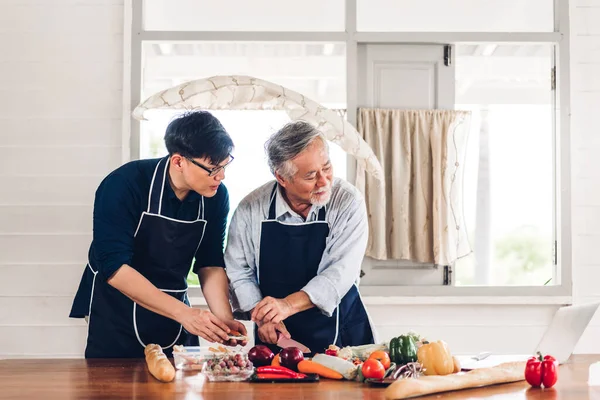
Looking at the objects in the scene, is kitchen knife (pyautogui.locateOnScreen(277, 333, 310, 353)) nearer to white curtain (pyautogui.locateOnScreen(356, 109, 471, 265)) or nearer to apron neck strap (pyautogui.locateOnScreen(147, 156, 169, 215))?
apron neck strap (pyautogui.locateOnScreen(147, 156, 169, 215))

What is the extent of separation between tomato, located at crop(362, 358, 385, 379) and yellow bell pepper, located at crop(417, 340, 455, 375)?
160mm

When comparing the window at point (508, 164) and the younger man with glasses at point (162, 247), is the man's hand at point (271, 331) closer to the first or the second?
the younger man with glasses at point (162, 247)

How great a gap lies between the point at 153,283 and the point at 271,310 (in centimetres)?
54

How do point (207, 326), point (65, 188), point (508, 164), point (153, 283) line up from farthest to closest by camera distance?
1. point (508, 164)
2. point (65, 188)
3. point (153, 283)
4. point (207, 326)

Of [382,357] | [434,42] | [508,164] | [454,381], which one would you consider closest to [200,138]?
[382,357]

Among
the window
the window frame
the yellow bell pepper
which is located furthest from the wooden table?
the window

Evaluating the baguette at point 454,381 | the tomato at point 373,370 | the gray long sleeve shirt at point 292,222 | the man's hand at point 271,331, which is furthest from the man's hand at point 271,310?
the baguette at point 454,381

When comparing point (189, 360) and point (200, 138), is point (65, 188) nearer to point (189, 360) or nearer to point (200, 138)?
point (200, 138)

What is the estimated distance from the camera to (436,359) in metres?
2.30

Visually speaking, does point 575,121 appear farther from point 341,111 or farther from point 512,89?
point 341,111

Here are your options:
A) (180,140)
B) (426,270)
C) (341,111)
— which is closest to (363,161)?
(341,111)

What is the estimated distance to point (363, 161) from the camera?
13.1ft

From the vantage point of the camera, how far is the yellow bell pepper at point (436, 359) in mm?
2293

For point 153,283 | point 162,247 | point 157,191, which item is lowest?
point 153,283
